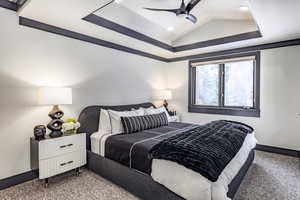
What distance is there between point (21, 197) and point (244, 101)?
469 centimetres

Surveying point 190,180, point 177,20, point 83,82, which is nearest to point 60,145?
point 83,82

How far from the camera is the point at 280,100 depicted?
3.73m

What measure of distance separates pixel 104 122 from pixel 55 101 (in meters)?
0.88

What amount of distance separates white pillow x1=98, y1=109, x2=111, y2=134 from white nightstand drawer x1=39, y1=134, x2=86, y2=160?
35 cm

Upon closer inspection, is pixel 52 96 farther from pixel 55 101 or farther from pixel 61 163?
pixel 61 163

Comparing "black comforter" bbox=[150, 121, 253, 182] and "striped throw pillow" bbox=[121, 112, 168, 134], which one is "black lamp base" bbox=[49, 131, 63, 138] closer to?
"striped throw pillow" bbox=[121, 112, 168, 134]

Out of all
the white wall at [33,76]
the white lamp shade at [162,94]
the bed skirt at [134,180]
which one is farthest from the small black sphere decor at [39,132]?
the white lamp shade at [162,94]

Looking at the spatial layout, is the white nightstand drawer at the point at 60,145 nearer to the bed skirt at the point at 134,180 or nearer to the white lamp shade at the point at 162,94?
the bed skirt at the point at 134,180

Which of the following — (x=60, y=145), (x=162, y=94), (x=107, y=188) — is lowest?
(x=107, y=188)

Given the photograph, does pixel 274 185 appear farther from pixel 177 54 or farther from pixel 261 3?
pixel 177 54

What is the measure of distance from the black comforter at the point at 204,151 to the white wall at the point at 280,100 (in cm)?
198

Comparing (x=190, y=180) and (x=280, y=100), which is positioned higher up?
(x=280, y=100)

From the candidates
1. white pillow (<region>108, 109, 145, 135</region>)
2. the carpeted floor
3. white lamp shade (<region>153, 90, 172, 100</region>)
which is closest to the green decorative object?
white pillow (<region>108, 109, 145, 135</region>)

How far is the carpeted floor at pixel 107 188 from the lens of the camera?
7.07 ft
